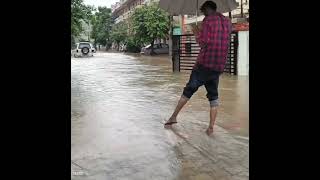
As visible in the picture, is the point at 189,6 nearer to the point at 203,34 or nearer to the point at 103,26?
the point at 203,34

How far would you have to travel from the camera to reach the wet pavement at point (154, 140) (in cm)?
426

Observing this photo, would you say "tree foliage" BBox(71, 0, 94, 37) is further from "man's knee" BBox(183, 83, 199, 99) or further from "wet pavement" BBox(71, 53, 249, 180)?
"man's knee" BBox(183, 83, 199, 99)

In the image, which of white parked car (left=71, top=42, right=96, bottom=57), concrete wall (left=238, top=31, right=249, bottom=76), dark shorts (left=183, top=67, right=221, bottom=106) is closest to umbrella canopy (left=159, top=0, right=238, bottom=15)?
dark shorts (left=183, top=67, right=221, bottom=106)

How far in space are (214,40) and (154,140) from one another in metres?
1.46

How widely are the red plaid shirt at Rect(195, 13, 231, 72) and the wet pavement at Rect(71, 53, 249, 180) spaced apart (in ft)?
3.07

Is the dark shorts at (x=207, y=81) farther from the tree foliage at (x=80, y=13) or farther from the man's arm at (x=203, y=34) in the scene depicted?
the tree foliage at (x=80, y=13)

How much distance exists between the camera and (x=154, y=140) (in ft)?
18.1

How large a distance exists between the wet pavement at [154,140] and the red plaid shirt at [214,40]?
3.07ft

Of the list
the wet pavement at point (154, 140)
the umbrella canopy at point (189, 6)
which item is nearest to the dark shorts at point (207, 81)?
the wet pavement at point (154, 140)

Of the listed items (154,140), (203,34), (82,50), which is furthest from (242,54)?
(82,50)
